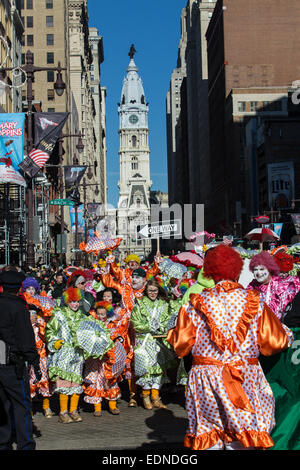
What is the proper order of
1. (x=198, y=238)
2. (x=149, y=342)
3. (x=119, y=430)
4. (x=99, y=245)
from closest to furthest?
(x=119, y=430)
(x=149, y=342)
(x=99, y=245)
(x=198, y=238)

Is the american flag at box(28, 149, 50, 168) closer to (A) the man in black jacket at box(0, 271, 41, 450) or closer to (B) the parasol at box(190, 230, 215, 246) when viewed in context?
(B) the parasol at box(190, 230, 215, 246)

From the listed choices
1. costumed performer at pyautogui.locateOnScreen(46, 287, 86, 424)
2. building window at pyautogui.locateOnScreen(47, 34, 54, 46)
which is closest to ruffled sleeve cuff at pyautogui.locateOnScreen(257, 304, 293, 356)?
costumed performer at pyautogui.locateOnScreen(46, 287, 86, 424)

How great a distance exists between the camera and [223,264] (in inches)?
222

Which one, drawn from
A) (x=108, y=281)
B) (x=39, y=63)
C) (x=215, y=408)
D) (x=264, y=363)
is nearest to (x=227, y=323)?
(x=215, y=408)

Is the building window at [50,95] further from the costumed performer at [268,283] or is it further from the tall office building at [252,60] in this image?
the costumed performer at [268,283]

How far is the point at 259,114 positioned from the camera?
90625 millimetres

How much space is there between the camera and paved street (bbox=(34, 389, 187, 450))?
774 cm

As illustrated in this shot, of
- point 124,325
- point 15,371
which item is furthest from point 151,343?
point 15,371

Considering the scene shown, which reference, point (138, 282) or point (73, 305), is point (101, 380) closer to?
point (73, 305)

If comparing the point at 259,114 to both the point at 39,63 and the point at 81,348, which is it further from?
the point at 81,348

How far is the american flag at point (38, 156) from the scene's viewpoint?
19531 mm

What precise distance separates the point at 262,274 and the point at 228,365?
3202 mm

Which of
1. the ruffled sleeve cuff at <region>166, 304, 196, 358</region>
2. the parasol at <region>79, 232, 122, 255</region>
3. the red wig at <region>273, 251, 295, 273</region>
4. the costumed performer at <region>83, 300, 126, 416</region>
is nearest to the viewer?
the ruffled sleeve cuff at <region>166, 304, 196, 358</region>

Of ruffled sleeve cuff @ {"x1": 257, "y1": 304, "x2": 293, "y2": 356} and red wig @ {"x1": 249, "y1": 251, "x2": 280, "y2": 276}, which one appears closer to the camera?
ruffled sleeve cuff @ {"x1": 257, "y1": 304, "x2": 293, "y2": 356}
